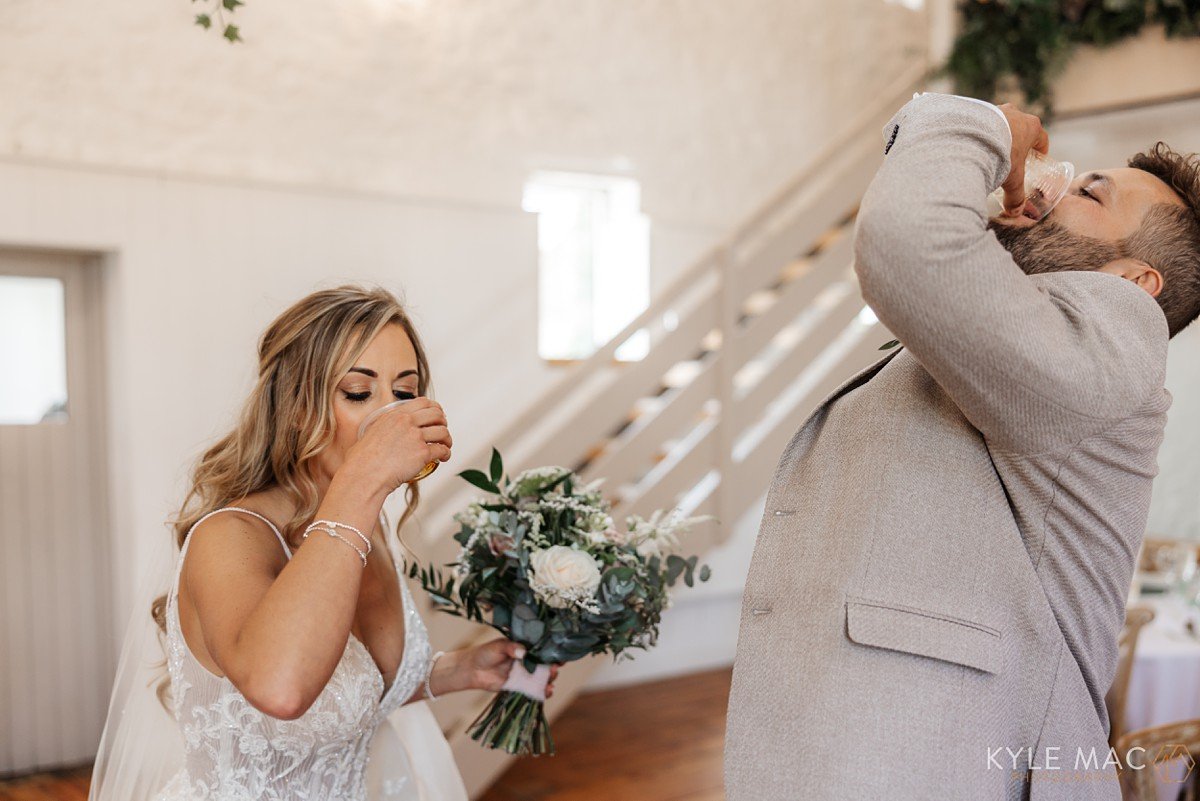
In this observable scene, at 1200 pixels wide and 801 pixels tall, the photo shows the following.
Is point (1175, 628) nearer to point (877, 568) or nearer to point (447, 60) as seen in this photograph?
point (877, 568)

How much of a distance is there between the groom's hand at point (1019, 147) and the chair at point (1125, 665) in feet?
8.28

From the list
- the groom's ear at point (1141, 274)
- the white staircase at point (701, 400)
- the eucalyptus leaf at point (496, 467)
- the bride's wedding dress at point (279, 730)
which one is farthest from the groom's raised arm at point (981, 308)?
the white staircase at point (701, 400)

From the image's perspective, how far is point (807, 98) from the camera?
6.72 m

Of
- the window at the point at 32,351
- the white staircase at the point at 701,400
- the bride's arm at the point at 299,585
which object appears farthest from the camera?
the window at the point at 32,351

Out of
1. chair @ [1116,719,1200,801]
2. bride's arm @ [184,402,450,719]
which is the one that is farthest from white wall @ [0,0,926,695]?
chair @ [1116,719,1200,801]

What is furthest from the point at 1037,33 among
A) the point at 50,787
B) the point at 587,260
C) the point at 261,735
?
the point at 50,787

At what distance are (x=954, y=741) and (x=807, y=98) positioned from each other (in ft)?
19.7

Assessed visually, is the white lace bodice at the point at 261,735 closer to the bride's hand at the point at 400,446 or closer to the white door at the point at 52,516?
the bride's hand at the point at 400,446

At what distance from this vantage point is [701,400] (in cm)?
482

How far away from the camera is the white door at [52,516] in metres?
4.52

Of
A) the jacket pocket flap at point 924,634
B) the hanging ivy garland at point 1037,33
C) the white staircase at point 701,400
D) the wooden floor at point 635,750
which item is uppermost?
the hanging ivy garland at point 1037,33

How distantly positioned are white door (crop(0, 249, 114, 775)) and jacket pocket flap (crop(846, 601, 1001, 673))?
428cm

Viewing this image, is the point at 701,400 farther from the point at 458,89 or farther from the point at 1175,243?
the point at 1175,243

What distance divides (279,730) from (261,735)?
0.11 feet
